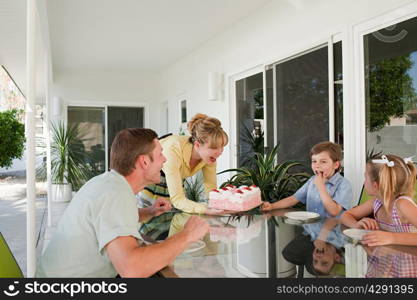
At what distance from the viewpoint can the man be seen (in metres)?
1.31

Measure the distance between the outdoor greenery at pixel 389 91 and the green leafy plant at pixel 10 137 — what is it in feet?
29.0

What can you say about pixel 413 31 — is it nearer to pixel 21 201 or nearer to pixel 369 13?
pixel 369 13

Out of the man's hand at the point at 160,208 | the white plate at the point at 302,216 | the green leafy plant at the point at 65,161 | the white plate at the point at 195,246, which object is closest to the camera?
the white plate at the point at 195,246

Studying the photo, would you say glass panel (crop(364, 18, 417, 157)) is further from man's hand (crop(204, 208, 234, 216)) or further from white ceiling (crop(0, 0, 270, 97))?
white ceiling (crop(0, 0, 270, 97))

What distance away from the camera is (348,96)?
3711 millimetres

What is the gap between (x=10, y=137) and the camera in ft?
32.5

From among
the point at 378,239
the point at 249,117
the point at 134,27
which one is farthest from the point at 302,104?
the point at 378,239

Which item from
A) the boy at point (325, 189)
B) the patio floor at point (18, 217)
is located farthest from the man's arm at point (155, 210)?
the patio floor at point (18, 217)

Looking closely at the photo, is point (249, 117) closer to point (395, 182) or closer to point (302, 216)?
point (302, 216)

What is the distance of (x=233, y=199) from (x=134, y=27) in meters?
4.23

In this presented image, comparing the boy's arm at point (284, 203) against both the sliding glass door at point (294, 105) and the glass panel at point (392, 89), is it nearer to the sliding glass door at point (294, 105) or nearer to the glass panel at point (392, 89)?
the glass panel at point (392, 89)

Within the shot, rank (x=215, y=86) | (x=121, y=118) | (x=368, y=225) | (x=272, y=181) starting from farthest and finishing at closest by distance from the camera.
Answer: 1. (x=121, y=118)
2. (x=215, y=86)
3. (x=272, y=181)
4. (x=368, y=225)

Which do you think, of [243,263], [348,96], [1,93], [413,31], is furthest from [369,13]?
[1,93]

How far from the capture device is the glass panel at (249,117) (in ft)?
18.1
